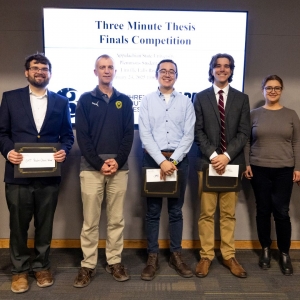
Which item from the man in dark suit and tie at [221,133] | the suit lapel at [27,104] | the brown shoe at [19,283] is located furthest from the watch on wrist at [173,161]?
the brown shoe at [19,283]

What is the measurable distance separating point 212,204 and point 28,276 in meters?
1.57

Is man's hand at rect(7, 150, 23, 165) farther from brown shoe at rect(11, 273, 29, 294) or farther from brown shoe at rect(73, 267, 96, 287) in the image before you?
brown shoe at rect(73, 267, 96, 287)

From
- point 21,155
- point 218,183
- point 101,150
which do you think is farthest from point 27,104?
point 218,183

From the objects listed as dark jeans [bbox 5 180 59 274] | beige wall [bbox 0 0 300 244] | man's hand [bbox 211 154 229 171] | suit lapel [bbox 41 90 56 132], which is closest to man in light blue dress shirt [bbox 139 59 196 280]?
man's hand [bbox 211 154 229 171]

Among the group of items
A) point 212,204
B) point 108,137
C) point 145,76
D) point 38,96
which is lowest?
point 212,204

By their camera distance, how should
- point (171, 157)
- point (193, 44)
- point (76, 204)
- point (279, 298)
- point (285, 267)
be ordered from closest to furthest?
point (279, 298)
point (171, 157)
point (285, 267)
point (193, 44)
point (76, 204)

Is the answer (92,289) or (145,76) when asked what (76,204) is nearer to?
(92,289)

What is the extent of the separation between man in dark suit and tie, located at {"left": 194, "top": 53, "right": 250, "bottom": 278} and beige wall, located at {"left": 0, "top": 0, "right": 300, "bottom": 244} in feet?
1.71

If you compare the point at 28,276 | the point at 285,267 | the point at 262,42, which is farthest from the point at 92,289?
the point at 262,42

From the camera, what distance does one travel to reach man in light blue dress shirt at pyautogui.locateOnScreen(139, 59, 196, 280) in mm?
2387

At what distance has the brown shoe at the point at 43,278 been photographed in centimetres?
234

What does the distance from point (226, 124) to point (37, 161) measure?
1.45 metres

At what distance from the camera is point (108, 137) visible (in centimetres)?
232

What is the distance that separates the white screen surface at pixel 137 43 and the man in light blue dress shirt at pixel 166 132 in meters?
0.43
